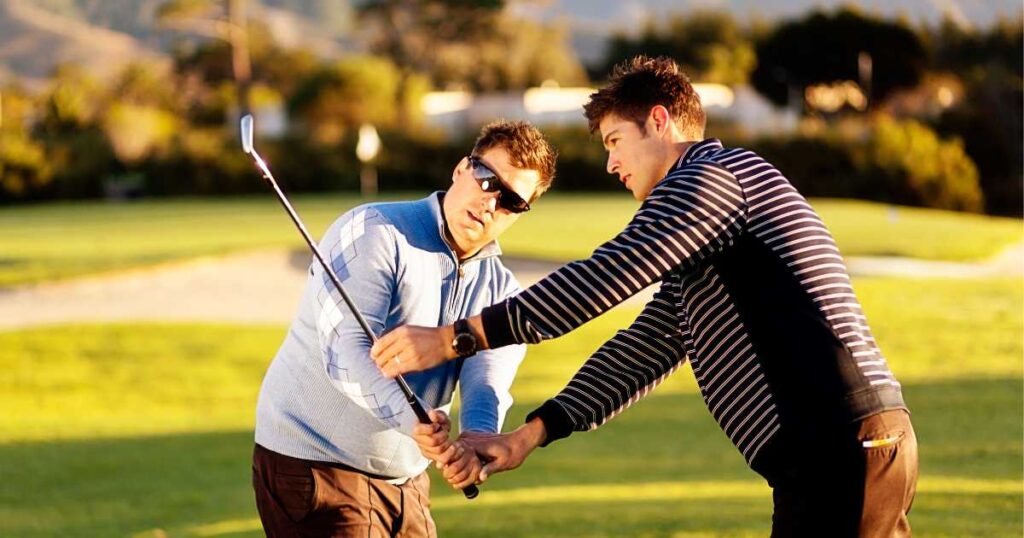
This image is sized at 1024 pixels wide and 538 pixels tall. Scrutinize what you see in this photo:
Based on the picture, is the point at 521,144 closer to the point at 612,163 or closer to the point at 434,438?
the point at 612,163

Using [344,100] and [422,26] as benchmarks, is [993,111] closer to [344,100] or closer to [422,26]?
[344,100]

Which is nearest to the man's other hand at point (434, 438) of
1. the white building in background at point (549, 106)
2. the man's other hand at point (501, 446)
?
the man's other hand at point (501, 446)

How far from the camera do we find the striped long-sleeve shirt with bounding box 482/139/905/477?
3.83 m

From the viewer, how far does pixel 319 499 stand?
15.2 ft

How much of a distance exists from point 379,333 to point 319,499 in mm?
607

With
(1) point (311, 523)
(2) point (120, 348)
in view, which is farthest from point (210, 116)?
(1) point (311, 523)

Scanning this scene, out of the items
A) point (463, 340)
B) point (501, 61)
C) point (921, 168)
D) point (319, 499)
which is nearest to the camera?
point (463, 340)

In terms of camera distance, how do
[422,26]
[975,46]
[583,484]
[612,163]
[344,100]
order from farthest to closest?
[422,26] < [975,46] < [344,100] < [583,484] < [612,163]

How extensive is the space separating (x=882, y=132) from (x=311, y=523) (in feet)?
172

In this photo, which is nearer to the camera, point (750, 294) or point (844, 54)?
point (750, 294)

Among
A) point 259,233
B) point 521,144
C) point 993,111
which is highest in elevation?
point 521,144

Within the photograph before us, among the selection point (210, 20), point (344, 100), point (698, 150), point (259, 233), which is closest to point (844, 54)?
point (344, 100)

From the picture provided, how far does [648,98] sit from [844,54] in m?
79.2

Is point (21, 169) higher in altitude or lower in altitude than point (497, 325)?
lower
